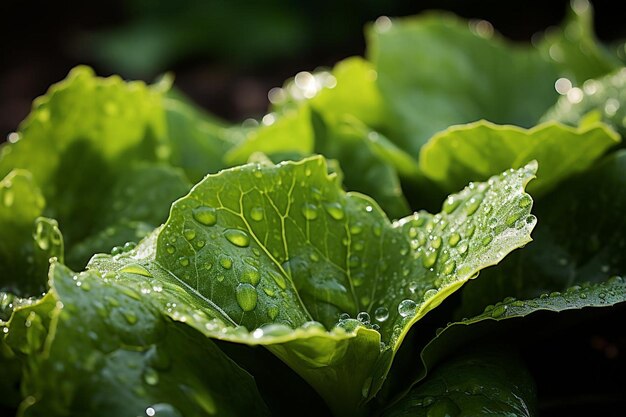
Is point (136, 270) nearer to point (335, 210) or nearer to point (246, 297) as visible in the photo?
point (246, 297)

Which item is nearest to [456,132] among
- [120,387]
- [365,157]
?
[365,157]

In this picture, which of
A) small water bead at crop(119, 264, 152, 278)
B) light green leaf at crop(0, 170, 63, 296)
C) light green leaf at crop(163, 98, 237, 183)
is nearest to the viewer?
small water bead at crop(119, 264, 152, 278)

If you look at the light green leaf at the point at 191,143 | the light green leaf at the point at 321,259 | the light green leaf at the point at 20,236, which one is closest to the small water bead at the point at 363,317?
the light green leaf at the point at 321,259

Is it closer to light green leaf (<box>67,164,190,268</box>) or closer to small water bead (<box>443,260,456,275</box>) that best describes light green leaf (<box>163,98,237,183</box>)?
light green leaf (<box>67,164,190,268</box>)

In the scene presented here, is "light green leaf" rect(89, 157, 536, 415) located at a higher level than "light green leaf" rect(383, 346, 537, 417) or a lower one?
higher

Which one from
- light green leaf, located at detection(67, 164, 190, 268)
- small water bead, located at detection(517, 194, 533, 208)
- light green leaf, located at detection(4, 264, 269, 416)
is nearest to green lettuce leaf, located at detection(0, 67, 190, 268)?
light green leaf, located at detection(67, 164, 190, 268)

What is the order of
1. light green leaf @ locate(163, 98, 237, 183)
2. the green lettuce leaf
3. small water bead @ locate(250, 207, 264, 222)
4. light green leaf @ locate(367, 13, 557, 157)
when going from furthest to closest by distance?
light green leaf @ locate(367, 13, 557, 157), light green leaf @ locate(163, 98, 237, 183), the green lettuce leaf, small water bead @ locate(250, 207, 264, 222)

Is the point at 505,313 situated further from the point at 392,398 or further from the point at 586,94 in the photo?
the point at 586,94
